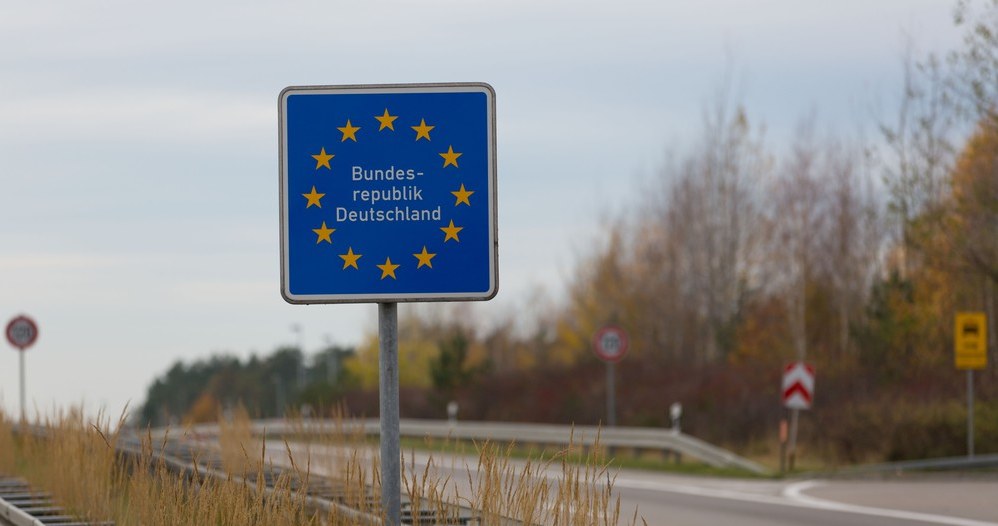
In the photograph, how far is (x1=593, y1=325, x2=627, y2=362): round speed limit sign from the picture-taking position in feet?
97.4

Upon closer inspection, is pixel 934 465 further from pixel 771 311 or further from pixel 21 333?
pixel 771 311

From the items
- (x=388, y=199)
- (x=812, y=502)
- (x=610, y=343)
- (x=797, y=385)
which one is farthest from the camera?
(x=610, y=343)

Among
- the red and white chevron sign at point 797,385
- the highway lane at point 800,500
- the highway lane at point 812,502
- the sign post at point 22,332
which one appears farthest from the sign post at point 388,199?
the sign post at point 22,332

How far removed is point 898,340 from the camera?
135ft

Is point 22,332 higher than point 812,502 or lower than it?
higher

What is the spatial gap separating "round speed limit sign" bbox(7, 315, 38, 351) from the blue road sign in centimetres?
2694

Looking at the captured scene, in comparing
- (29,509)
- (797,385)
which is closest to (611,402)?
(797,385)

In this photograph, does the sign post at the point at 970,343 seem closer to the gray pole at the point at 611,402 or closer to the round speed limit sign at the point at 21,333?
the gray pole at the point at 611,402

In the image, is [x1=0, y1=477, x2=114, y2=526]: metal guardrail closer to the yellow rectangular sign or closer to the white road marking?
the white road marking

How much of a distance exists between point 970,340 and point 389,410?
20.6 m

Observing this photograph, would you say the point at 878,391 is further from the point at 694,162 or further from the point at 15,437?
the point at 694,162

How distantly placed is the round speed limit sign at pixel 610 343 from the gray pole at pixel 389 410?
22.8 metres

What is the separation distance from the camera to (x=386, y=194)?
21.8ft

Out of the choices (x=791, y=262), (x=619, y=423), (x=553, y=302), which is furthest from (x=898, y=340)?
(x=553, y=302)
